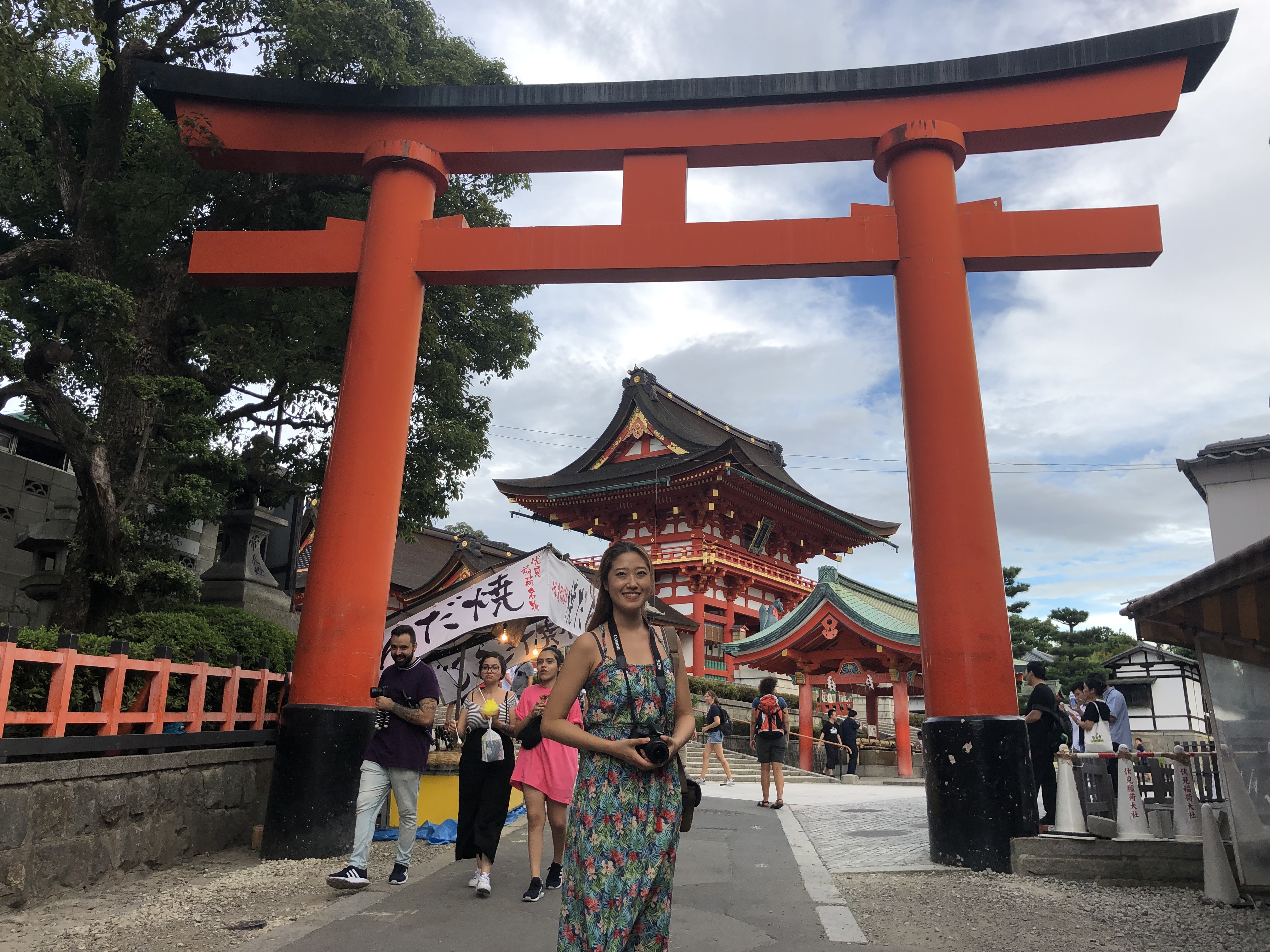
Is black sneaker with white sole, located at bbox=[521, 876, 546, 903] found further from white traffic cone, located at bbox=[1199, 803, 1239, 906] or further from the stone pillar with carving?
the stone pillar with carving

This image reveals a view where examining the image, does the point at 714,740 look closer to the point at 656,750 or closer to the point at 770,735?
the point at 770,735

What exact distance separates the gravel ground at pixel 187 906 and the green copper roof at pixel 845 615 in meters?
13.4

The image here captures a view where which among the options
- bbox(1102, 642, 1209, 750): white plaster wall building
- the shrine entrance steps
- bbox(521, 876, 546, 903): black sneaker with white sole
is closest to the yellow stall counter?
bbox(521, 876, 546, 903): black sneaker with white sole

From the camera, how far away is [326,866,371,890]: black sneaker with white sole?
4.96 meters

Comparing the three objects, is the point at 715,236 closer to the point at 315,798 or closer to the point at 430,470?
the point at 430,470

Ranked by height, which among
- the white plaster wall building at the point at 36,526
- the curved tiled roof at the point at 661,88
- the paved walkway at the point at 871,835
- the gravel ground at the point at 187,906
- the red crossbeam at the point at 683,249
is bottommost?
the gravel ground at the point at 187,906

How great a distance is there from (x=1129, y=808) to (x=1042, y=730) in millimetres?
1166

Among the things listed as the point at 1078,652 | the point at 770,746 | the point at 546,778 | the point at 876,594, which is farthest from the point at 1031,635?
the point at 546,778

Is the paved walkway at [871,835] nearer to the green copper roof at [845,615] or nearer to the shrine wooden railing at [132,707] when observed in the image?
the shrine wooden railing at [132,707]

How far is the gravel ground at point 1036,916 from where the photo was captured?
4.21 meters

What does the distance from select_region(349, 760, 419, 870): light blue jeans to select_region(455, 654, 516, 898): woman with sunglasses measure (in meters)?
0.35

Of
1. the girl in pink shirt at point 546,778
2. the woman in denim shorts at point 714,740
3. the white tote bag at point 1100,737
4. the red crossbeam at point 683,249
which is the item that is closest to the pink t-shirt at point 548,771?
the girl in pink shirt at point 546,778

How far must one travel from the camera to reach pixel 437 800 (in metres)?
7.26

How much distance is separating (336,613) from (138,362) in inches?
132
